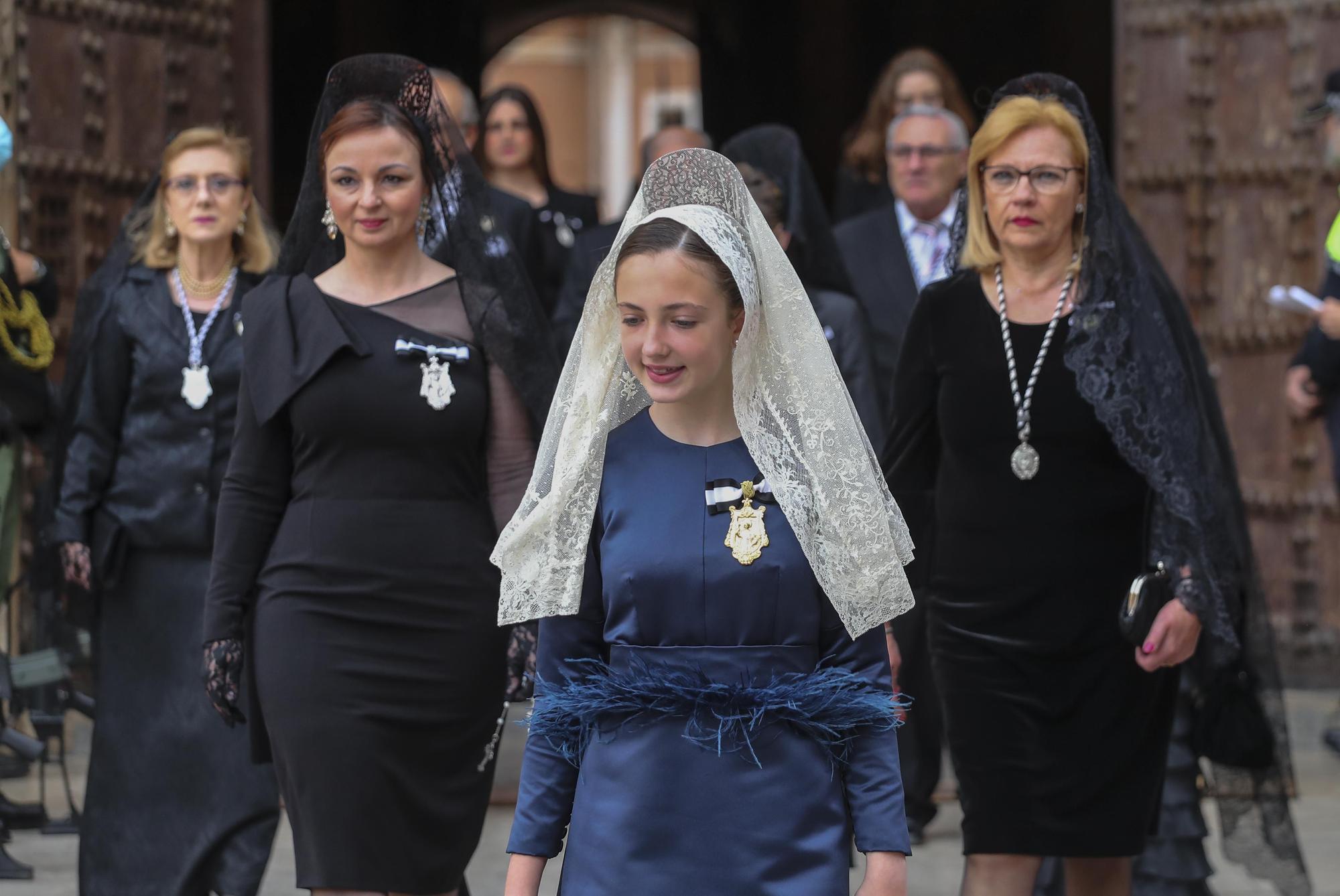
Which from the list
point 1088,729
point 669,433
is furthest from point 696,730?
point 1088,729

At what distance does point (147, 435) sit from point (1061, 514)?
2.37m

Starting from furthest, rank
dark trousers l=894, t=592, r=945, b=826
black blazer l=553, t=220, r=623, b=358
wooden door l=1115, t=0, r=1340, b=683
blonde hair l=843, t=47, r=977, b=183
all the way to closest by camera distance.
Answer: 1. wooden door l=1115, t=0, r=1340, b=683
2. blonde hair l=843, t=47, r=977, b=183
3. black blazer l=553, t=220, r=623, b=358
4. dark trousers l=894, t=592, r=945, b=826

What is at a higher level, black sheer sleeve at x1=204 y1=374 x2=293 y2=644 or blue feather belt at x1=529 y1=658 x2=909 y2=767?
black sheer sleeve at x1=204 y1=374 x2=293 y2=644

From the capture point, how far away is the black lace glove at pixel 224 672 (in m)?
4.39

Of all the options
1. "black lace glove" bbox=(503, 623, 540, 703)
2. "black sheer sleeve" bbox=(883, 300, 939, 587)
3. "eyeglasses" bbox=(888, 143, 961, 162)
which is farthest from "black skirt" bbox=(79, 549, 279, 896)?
"eyeglasses" bbox=(888, 143, 961, 162)

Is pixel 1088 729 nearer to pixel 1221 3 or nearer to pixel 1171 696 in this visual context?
pixel 1171 696

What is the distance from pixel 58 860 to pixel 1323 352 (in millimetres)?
4146

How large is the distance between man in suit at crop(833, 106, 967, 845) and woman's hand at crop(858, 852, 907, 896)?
3.35m

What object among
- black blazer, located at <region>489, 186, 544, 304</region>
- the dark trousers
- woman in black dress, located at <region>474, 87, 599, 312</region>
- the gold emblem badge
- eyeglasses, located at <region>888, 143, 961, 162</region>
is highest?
woman in black dress, located at <region>474, 87, 599, 312</region>

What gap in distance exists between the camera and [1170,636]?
4496 millimetres

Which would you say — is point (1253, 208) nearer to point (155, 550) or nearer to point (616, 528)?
point (155, 550)

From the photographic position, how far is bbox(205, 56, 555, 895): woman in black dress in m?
4.41

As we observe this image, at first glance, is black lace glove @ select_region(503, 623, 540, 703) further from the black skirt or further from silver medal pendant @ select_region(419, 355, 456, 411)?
the black skirt

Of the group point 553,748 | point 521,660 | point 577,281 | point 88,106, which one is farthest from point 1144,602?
point 88,106
